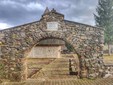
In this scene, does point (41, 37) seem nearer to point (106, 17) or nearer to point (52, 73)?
point (52, 73)

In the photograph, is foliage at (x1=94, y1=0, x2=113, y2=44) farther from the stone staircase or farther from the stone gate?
the stone gate

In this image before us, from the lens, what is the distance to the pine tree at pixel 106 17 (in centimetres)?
4444

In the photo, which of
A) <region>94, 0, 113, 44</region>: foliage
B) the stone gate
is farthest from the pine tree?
the stone gate

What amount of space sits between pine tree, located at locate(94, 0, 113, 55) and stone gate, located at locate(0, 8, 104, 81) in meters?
31.6

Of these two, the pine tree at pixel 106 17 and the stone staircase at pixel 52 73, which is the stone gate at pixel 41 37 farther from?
the pine tree at pixel 106 17

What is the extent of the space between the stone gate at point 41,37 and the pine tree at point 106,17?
3158 centimetres

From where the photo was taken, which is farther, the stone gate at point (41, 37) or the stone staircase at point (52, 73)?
the stone staircase at point (52, 73)

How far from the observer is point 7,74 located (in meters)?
13.2

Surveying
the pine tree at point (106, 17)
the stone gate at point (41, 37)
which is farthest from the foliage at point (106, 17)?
the stone gate at point (41, 37)

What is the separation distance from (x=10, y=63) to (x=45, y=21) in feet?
10.1

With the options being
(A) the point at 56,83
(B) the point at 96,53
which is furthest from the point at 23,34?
(B) the point at 96,53

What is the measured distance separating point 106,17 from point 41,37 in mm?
34431

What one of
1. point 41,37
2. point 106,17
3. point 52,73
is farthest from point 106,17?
point 41,37

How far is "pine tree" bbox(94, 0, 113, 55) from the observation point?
4444 centimetres
